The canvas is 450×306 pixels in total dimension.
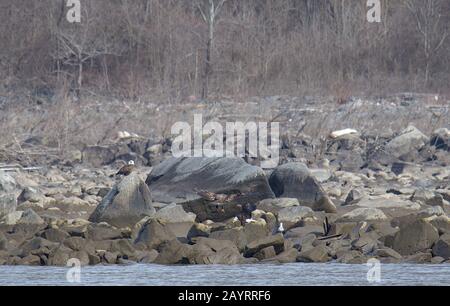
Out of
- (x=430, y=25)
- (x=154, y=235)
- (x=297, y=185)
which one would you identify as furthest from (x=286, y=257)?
(x=430, y=25)

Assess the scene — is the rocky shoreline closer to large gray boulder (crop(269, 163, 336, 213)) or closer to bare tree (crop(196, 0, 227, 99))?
large gray boulder (crop(269, 163, 336, 213))

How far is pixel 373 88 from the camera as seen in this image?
32.1 m

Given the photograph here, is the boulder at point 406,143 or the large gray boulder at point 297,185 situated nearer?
the large gray boulder at point 297,185

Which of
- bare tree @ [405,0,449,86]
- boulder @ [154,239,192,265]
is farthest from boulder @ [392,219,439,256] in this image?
bare tree @ [405,0,449,86]

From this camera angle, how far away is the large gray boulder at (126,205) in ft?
59.2

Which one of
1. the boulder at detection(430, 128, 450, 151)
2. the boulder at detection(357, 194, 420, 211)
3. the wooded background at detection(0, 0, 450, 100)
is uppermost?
the wooded background at detection(0, 0, 450, 100)

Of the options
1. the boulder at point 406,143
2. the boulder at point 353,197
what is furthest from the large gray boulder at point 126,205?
the boulder at point 406,143

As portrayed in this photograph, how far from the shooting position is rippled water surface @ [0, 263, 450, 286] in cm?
1410

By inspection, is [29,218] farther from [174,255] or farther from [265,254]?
[265,254]

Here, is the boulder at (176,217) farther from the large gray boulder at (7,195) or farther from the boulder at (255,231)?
the large gray boulder at (7,195)

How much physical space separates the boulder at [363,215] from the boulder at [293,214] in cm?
58

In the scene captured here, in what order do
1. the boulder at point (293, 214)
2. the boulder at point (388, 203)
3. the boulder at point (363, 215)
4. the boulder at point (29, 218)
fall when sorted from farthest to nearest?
the boulder at point (388, 203), the boulder at point (293, 214), the boulder at point (363, 215), the boulder at point (29, 218)

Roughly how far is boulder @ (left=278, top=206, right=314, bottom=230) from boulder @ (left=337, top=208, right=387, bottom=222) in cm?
58

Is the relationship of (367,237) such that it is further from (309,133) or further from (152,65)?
(152,65)
